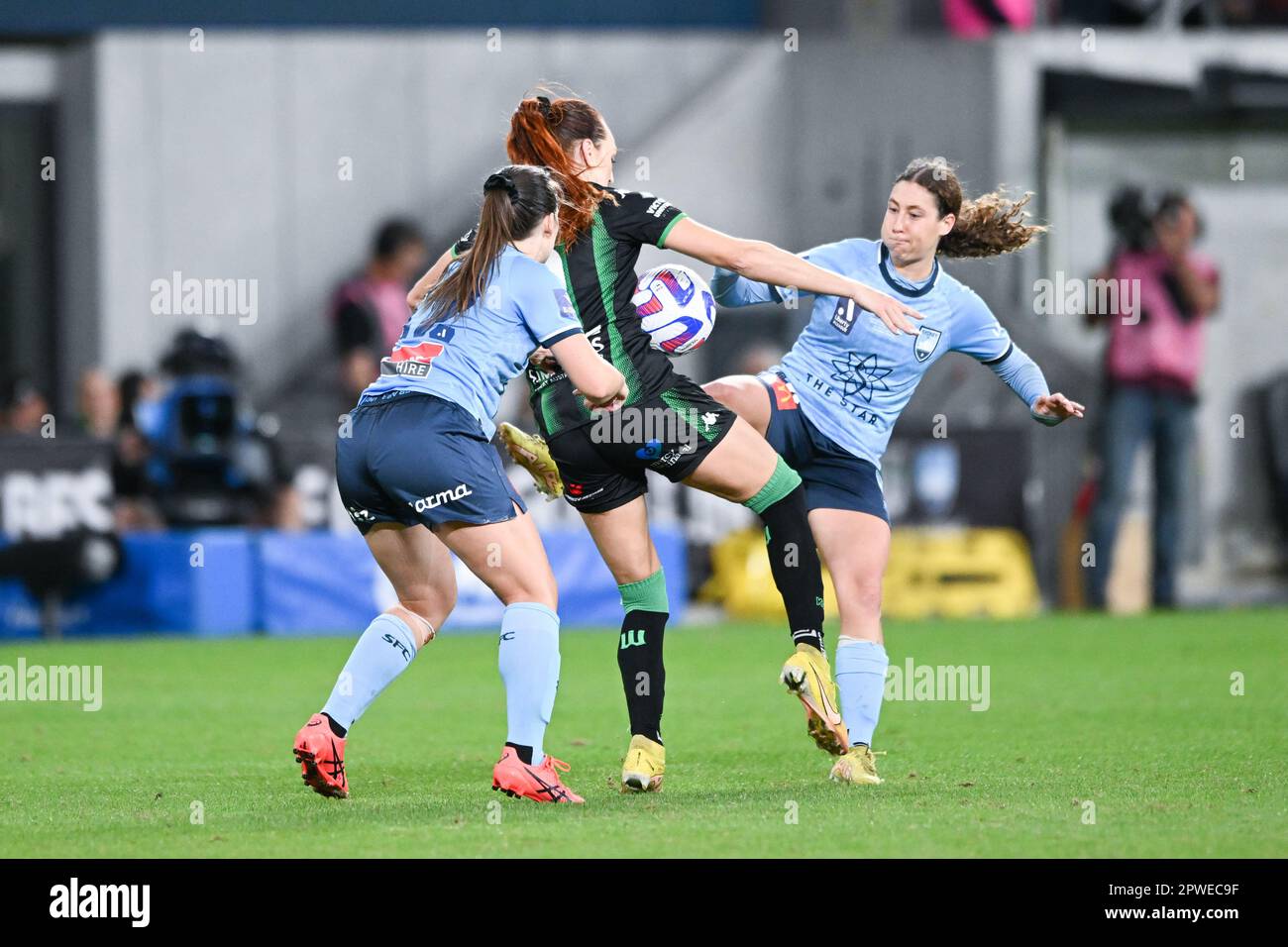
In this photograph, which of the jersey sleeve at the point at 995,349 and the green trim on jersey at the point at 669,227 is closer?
the green trim on jersey at the point at 669,227

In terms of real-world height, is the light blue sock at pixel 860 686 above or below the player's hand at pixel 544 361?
below

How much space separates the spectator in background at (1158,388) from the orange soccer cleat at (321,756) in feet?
31.7

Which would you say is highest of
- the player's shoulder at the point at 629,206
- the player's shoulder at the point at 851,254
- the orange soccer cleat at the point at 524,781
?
the player's shoulder at the point at 629,206

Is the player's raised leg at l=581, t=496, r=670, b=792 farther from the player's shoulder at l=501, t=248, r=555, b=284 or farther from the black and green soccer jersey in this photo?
the player's shoulder at l=501, t=248, r=555, b=284

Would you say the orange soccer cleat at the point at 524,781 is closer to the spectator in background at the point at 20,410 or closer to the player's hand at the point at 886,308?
the player's hand at the point at 886,308

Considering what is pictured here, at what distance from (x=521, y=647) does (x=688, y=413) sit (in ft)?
3.12

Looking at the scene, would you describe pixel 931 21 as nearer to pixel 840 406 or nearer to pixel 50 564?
pixel 50 564

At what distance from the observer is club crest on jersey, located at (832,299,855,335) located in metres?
7.00

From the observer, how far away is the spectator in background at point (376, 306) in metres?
15.0

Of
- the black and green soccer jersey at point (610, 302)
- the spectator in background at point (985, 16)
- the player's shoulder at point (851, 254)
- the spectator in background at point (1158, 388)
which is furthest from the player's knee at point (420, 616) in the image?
the spectator in background at point (985, 16)

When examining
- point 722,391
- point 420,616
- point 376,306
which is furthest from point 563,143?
point 376,306

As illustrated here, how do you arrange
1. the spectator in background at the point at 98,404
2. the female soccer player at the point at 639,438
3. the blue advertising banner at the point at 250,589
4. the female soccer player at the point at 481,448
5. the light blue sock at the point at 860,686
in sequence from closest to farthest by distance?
the female soccer player at the point at 481,448, the female soccer player at the point at 639,438, the light blue sock at the point at 860,686, the blue advertising banner at the point at 250,589, the spectator in background at the point at 98,404

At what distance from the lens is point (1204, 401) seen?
59.1 feet
